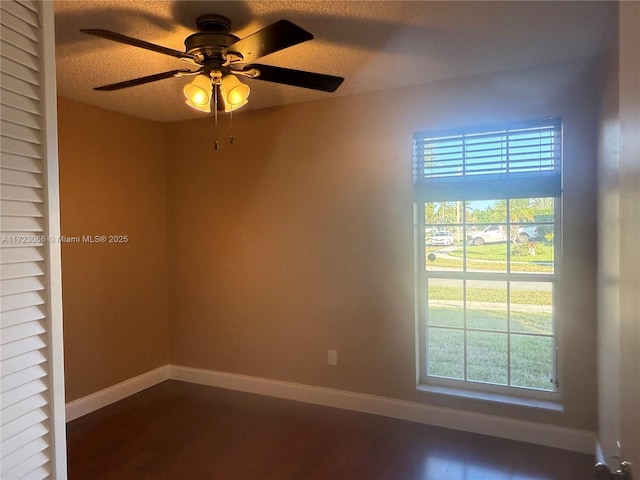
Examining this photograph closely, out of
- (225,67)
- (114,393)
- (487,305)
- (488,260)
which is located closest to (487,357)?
(487,305)

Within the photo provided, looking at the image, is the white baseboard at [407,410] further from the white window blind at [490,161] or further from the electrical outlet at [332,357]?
the white window blind at [490,161]

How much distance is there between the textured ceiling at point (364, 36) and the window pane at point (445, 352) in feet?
5.87

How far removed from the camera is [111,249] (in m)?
3.53

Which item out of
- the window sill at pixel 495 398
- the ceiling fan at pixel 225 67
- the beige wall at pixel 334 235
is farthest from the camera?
the window sill at pixel 495 398

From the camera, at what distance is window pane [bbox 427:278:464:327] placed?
3.06m

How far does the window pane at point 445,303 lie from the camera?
10.0 ft

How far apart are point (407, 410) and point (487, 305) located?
952 millimetres

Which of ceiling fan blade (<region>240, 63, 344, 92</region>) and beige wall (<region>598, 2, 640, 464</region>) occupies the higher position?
ceiling fan blade (<region>240, 63, 344, 92</region>)

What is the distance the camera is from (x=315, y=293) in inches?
135

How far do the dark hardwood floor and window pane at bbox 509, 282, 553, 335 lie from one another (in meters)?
0.75

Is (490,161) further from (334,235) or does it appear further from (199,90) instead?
(199,90)

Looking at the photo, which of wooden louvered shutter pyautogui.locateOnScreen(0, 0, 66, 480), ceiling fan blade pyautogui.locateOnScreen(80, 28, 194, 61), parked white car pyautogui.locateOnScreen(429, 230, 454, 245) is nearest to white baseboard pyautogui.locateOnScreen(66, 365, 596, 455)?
parked white car pyautogui.locateOnScreen(429, 230, 454, 245)

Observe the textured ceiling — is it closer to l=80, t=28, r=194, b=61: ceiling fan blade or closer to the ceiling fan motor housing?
the ceiling fan motor housing

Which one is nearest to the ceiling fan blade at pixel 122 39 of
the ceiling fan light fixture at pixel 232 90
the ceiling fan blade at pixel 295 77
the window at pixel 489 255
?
the ceiling fan light fixture at pixel 232 90
